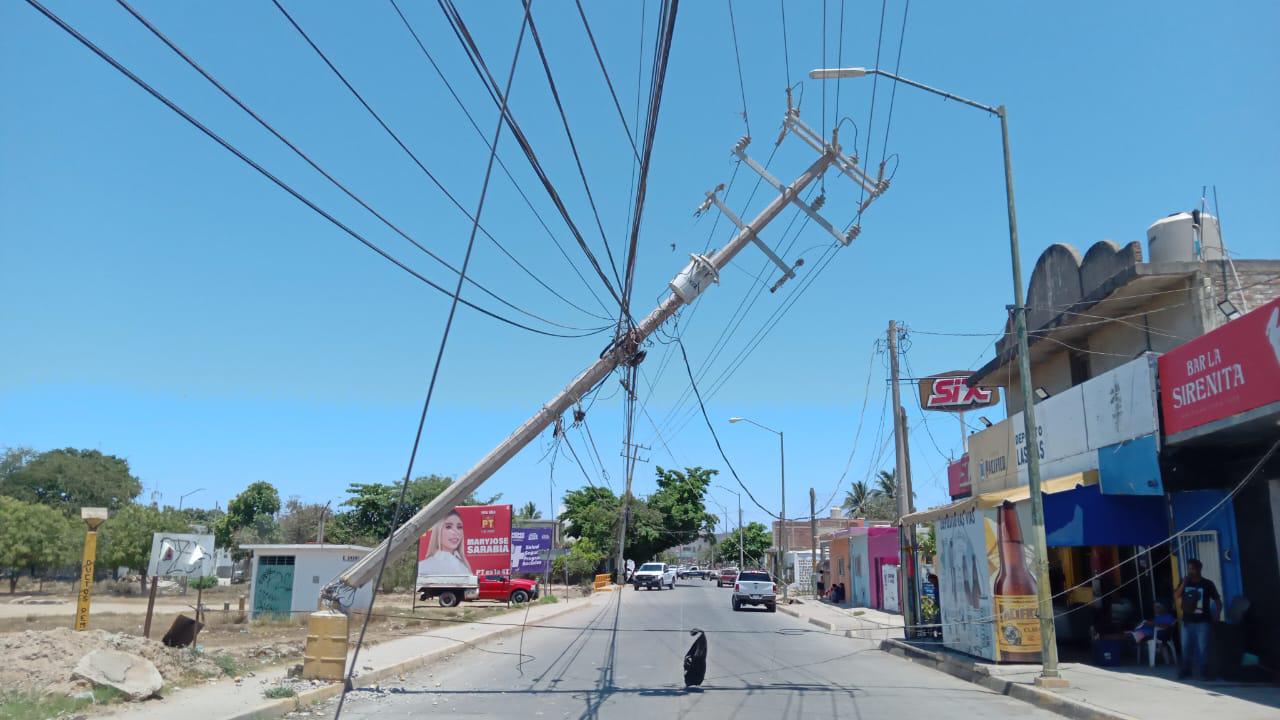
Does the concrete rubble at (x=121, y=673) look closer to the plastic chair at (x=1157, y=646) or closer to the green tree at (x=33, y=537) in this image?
the plastic chair at (x=1157, y=646)

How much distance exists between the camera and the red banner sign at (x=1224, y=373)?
419 inches

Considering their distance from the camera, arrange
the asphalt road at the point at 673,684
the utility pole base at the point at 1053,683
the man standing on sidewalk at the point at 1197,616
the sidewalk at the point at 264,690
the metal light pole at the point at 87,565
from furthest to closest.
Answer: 1. the metal light pole at the point at 87,565
2. the man standing on sidewalk at the point at 1197,616
3. the utility pole base at the point at 1053,683
4. the asphalt road at the point at 673,684
5. the sidewalk at the point at 264,690

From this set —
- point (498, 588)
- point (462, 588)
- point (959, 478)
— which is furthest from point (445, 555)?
point (959, 478)

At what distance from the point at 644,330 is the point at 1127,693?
9.85 m

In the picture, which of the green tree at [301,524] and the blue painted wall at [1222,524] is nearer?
the blue painted wall at [1222,524]

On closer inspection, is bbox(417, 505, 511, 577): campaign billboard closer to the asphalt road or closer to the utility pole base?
the asphalt road

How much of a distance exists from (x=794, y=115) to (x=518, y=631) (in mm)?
16532

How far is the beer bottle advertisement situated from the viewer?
1479 centimetres

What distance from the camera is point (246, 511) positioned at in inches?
2815

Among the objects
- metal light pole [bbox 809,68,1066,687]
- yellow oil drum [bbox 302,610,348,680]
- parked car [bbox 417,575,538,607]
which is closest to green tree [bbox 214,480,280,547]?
parked car [bbox 417,575,538,607]

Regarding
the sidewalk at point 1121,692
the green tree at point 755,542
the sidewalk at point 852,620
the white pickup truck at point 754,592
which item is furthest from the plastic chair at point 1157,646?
the green tree at point 755,542

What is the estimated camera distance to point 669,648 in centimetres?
1948

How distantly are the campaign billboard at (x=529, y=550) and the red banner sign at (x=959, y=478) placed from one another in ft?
87.8

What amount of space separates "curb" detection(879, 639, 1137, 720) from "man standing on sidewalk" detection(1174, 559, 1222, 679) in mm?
2572
